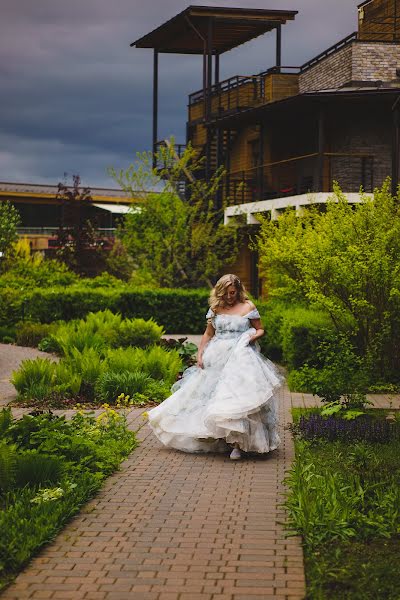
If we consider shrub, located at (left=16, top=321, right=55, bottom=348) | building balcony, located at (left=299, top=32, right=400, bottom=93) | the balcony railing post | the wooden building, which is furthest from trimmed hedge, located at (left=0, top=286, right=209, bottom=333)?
the balcony railing post

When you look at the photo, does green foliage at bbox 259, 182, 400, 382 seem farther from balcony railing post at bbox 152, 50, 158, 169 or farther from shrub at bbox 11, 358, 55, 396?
balcony railing post at bbox 152, 50, 158, 169

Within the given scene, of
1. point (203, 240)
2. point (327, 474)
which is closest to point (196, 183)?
point (203, 240)

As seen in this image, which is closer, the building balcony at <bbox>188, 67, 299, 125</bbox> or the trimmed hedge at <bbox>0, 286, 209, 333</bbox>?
the trimmed hedge at <bbox>0, 286, 209, 333</bbox>

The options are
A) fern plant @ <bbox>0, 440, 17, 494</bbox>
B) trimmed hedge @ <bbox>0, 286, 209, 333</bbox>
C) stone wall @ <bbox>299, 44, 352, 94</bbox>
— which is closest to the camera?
fern plant @ <bbox>0, 440, 17, 494</bbox>

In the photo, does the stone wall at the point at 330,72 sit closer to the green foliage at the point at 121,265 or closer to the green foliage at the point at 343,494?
the green foliage at the point at 121,265

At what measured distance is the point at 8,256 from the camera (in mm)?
36062

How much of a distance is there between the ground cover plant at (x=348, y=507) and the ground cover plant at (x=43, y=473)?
1681 mm

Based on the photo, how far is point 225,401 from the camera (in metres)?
9.63

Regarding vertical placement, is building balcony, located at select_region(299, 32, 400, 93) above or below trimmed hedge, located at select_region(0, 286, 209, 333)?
above

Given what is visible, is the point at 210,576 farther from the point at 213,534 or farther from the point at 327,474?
the point at 327,474

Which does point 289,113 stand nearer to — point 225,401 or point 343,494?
point 225,401

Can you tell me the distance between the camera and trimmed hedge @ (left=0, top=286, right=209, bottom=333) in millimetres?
25875

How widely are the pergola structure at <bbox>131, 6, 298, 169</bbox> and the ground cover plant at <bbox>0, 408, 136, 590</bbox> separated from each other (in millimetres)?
26449

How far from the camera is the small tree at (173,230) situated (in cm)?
3191
